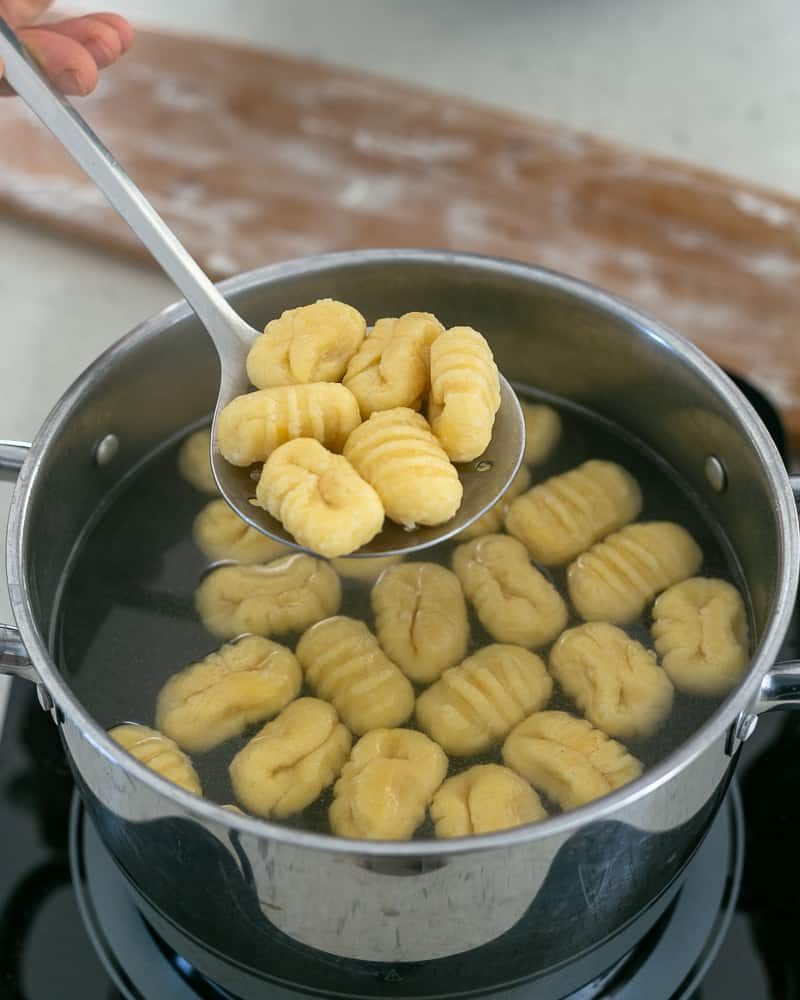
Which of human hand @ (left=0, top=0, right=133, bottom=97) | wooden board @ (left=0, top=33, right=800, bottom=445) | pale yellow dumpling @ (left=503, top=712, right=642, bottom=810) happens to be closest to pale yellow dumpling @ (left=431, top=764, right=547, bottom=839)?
pale yellow dumpling @ (left=503, top=712, right=642, bottom=810)

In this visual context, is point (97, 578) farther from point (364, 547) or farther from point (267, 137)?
point (267, 137)

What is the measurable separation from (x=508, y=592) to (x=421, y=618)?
0.25 ft

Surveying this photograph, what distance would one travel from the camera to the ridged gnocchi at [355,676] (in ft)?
2.80

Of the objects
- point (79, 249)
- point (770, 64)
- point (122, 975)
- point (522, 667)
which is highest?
point (770, 64)

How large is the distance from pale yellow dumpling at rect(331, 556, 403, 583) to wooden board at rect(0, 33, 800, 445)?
60 cm

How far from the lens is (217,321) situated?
88 cm

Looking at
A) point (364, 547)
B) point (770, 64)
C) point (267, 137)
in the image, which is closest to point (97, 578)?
point (364, 547)

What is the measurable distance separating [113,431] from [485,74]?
1212 mm

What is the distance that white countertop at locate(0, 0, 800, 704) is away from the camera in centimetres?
179

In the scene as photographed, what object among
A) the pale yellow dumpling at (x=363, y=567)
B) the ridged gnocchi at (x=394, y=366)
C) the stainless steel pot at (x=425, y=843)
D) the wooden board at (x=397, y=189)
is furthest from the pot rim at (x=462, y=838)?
the wooden board at (x=397, y=189)

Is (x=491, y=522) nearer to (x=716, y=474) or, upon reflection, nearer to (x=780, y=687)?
(x=716, y=474)

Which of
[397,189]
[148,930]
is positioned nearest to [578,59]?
[397,189]

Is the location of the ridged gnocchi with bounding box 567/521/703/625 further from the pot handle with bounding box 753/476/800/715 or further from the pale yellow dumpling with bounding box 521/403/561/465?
the pot handle with bounding box 753/476/800/715

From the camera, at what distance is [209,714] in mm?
849
